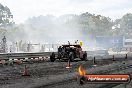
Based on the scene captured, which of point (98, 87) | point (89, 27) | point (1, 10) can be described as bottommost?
point (98, 87)

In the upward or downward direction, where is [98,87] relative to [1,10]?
downward

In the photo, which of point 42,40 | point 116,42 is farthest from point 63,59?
point 42,40

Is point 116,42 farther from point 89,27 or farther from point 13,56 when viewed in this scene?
point 13,56

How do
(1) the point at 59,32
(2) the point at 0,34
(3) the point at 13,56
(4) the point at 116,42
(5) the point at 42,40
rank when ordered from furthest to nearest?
1. (1) the point at 59,32
2. (5) the point at 42,40
3. (2) the point at 0,34
4. (4) the point at 116,42
5. (3) the point at 13,56

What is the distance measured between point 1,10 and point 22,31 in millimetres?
51799

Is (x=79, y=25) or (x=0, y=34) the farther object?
(x=79, y=25)

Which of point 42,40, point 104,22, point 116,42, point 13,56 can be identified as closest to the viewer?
point 13,56

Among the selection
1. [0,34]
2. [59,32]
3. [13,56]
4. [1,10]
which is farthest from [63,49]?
[1,10]

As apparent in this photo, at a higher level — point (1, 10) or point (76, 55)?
point (1, 10)

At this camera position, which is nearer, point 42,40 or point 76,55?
point 76,55

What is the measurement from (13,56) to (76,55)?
5.88m

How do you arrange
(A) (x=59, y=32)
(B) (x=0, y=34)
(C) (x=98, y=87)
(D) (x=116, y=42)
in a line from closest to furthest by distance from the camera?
(C) (x=98, y=87), (D) (x=116, y=42), (B) (x=0, y=34), (A) (x=59, y=32)

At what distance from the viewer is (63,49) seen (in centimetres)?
3186

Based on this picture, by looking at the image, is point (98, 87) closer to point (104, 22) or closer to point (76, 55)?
point (76, 55)
